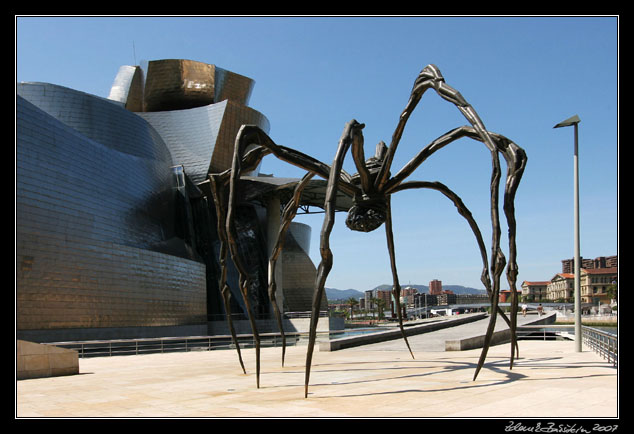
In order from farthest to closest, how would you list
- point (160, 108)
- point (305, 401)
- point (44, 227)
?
point (160, 108) < point (44, 227) < point (305, 401)

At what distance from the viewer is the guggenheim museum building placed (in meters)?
25.0

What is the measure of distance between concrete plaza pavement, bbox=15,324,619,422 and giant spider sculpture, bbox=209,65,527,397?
547 mm

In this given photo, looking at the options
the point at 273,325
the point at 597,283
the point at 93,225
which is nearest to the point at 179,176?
the point at 93,225

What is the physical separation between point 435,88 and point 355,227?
242cm

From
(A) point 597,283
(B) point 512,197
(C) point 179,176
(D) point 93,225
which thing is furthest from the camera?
(A) point 597,283

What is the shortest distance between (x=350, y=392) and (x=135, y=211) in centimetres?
2890

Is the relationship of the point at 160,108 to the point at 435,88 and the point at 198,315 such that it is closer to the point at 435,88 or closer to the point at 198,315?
the point at 198,315

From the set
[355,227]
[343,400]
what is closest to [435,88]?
[355,227]

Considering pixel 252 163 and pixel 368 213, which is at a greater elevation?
pixel 252 163

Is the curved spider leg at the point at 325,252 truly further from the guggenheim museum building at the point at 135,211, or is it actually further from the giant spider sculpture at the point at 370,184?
the guggenheim museum building at the point at 135,211

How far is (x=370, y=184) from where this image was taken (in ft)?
27.3

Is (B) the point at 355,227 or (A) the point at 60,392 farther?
(B) the point at 355,227

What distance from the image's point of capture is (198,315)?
37.4m

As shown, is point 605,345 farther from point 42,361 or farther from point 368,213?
point 42,361
